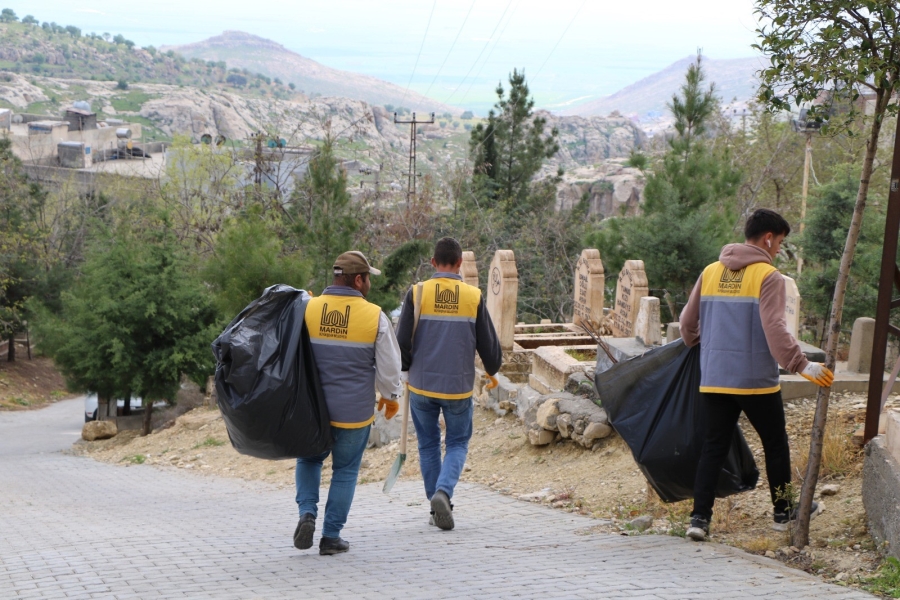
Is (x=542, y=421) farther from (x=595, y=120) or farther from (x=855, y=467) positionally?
(x=595, y=120)

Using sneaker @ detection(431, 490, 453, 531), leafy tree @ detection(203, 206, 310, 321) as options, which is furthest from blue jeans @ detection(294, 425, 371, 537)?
leafy tree @ detection(203, 206, 310, 321)

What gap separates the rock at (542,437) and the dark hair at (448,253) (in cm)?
312

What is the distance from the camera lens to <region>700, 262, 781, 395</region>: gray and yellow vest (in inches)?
199

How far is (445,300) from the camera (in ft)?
20.4

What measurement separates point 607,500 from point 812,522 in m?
1.74

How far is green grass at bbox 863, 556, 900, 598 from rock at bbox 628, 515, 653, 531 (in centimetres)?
159

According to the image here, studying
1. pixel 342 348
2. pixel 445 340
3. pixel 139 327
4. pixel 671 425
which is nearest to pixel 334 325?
pixel 342 348

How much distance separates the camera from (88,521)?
8039 mm

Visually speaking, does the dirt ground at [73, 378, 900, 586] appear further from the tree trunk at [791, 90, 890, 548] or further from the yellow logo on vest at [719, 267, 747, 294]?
the yellow logo on vest at [719, 267, 747, 294]

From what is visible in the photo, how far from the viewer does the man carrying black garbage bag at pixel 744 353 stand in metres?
4.99

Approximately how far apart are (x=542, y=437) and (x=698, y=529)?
3629 millimetres

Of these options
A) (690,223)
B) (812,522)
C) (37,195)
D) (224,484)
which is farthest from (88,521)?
(37,195)

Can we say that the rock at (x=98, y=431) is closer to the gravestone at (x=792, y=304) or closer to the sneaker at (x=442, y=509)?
the sneaker at (x=442, y=509)

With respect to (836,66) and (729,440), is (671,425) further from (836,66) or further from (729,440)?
(836,66)
